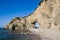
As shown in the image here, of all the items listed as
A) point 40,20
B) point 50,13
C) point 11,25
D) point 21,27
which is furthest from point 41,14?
point 11,25

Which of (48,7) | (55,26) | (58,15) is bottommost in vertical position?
(55,26)

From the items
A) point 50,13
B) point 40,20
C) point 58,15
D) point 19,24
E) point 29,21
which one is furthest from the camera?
point 19,24

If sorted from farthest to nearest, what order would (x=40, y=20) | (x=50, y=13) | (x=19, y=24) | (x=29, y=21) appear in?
1. (x=19, y=24)
2. (x=29, y=21)
3. (x=40, y=20)
4. (x=50, y=13)

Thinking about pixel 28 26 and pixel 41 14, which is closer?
pixel 41 14

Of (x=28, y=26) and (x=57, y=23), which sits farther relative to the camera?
(x=28, y=26)

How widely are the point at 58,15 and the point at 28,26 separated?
34.8 meters

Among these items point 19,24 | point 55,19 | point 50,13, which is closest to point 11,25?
point 19,24

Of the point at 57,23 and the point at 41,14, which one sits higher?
the point at 41,14

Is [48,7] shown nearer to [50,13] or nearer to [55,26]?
[50,13]

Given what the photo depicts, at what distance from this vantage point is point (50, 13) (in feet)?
197

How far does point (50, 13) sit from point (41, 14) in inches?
282

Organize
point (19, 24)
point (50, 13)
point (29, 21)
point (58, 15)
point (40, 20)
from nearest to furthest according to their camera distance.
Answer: point (58, 15) < point (50, 13) < point (40, 20) < point (29, 21) < point (19, 24)

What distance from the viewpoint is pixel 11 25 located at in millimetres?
93625

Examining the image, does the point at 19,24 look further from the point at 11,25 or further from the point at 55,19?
the point at 55,19
